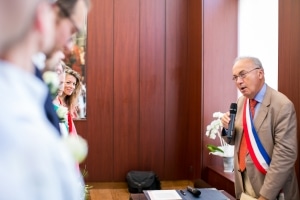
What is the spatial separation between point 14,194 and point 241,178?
7.36 feet

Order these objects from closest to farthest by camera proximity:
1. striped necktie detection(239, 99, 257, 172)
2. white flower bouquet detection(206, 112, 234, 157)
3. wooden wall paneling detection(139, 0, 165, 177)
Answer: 1. striped necktie detection(239, 99, 257, 172)
2. white flower bouquet detection(206, 112, 234, 157)
3. wooden wall paneling detection(139, 0, 165, 177)

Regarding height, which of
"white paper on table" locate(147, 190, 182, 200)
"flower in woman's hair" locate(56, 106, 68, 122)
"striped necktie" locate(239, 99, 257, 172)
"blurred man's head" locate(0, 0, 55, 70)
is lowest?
"white paper on table" locate(147, 190, 182, 200)

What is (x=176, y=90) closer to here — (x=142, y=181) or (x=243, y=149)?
(x=142, y=181)

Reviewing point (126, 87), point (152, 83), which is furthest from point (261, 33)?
point (126, 87)

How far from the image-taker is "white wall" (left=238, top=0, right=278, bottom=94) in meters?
3.78

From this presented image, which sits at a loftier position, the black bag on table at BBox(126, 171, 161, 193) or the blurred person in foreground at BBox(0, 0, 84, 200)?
the blurred person in foreground at BBox(0, 0, 84, 200)

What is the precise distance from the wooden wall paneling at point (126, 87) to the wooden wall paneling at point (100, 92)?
0.08 metres

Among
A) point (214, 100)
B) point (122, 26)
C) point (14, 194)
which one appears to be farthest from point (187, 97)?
point (14, 194)

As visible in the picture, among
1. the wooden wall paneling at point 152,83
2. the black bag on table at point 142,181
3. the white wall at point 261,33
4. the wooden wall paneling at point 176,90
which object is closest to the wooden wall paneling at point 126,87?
the wooden wall paneling at point 152,83

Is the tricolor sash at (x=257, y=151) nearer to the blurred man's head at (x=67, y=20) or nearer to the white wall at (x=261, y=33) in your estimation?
the white wall at (x=261, y=33)

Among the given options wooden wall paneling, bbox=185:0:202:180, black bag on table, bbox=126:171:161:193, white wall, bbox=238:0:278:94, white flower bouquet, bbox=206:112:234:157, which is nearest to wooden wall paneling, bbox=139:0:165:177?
black bag on table, bbox=126:171:161:193

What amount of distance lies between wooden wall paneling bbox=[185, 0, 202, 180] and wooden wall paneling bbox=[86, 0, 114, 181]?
1079 mm

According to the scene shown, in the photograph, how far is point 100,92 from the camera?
496 centimetres

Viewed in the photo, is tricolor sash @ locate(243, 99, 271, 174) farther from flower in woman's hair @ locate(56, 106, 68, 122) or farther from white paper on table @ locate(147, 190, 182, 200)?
flower in woman's hair @ locate(56, 106, 68, 122)
